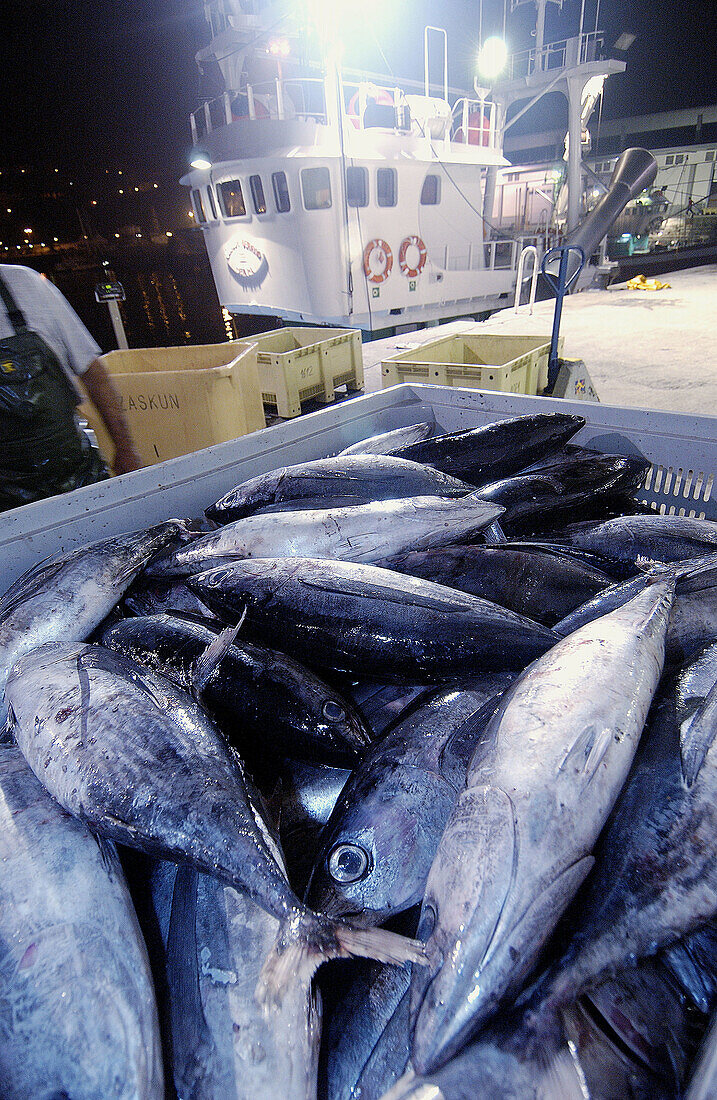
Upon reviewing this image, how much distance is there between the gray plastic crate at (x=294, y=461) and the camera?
204cm

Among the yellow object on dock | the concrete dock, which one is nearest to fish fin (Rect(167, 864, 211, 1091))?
the concrete dock

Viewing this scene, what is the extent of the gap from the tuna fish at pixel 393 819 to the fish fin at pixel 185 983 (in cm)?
22

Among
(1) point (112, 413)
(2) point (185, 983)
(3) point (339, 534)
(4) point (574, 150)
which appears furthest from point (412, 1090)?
(4) point (574, 150)

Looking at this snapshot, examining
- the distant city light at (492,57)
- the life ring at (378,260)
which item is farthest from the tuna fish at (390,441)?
the distant city light at (492,57)

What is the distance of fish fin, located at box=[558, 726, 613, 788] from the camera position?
958 millimetres

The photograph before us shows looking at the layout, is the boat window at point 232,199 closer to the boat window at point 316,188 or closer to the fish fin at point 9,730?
the boat window at point 316,188

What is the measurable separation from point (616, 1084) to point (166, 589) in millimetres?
1701

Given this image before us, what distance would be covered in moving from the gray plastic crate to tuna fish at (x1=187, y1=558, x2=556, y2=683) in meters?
0.71

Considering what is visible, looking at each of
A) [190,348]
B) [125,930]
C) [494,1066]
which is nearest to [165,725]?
[125,930]

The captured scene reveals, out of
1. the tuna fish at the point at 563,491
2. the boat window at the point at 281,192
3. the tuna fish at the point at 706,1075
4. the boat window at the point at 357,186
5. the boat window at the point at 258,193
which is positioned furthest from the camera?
the boat window at the point at 258,193

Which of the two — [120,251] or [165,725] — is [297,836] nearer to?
[165,725]

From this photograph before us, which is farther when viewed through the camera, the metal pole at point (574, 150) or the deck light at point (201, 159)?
the metal pole at point (574, 150)

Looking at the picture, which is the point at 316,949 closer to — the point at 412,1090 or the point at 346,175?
the point at 412,1090

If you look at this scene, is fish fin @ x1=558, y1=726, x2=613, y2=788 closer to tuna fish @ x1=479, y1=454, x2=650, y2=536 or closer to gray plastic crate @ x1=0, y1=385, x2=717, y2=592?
tuna fish @ x1=479, y1=454, x2=650, y2=536
